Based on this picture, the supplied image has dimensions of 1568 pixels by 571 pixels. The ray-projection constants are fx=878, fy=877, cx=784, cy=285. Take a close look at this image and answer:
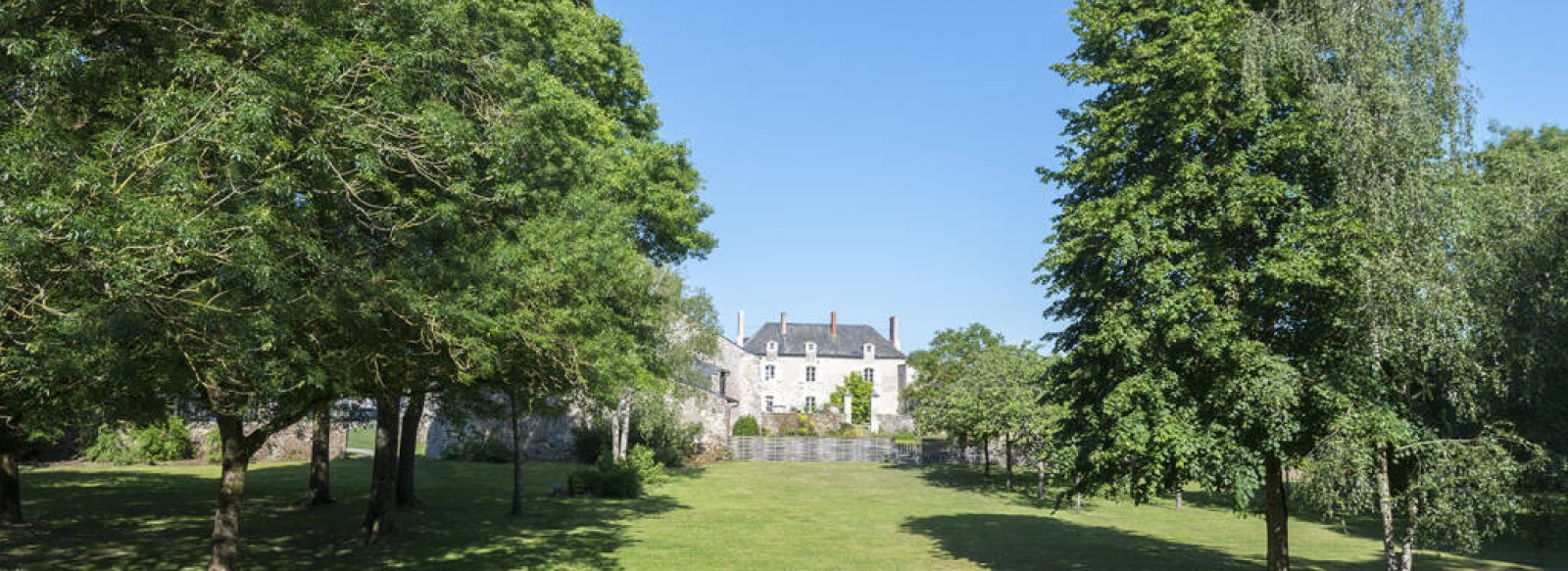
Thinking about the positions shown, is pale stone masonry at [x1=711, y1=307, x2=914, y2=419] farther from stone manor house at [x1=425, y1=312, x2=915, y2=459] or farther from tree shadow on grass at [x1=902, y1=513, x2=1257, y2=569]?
tree shadow on grass at [x1=902, y1=513, x2=1257, y2=569]

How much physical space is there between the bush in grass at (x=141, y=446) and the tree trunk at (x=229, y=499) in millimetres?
25685

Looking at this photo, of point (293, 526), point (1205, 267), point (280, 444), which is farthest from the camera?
point (280, 444)

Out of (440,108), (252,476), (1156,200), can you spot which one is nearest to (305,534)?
(440,108)

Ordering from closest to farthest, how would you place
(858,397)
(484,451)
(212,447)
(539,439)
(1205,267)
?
1. (1205,267)
2. (212,447)
3. (484,451)
4. (539,439)
5. (858,397)

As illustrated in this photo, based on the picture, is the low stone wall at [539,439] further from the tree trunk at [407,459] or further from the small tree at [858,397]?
the small tree at [858,397]

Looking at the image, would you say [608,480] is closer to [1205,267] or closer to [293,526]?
[293,526]

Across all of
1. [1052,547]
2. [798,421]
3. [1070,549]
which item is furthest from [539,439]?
[1070,549]

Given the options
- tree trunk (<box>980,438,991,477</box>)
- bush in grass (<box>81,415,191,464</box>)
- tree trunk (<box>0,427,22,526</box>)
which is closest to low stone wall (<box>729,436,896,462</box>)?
tree trunk (<box>980,438,991,477</box>)

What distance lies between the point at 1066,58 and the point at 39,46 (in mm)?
17632

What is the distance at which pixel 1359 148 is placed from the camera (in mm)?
13508

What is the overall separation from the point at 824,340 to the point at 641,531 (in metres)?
62.2

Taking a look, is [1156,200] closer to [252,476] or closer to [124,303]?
[124,303]

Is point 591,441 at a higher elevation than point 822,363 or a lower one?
lower

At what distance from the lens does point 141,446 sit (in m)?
35.2
